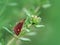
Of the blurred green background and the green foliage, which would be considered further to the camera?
the blurred green background

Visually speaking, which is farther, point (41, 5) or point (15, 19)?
point (15, 19)

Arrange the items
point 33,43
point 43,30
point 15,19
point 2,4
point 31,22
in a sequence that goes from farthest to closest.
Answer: point 43,30
point 33,43
point 15,19
point 2,4
point 31,22

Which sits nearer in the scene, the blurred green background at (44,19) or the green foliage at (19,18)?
the green foliage at (19,18)

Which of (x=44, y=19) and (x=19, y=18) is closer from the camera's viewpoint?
(x=19, y=18)

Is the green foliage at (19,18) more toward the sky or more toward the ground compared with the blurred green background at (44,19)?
more toward the sky

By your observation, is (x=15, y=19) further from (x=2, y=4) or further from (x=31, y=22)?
(x=31, y=22)

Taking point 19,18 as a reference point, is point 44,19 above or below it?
below

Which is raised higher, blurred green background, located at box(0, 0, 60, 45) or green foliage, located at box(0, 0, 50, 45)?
green foliage, located at box(0, 0, 50, 45)

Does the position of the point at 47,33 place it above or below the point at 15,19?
below

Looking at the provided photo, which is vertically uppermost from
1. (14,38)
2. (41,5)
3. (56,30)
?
(14,38)

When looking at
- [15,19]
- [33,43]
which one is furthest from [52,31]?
[15,19]

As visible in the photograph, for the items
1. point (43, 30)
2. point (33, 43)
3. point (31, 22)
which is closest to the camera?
point (31, 22)
